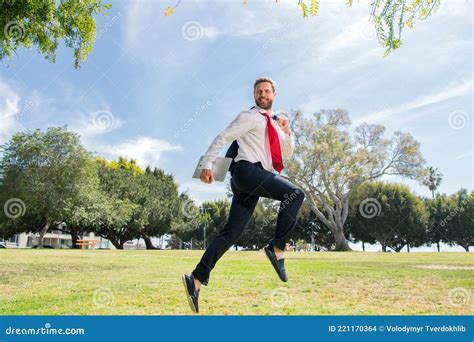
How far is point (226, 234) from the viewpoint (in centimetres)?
418

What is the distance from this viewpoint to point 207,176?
4.00 meters

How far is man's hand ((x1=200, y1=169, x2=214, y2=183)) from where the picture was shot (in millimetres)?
3998

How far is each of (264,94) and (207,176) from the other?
3.73 feet

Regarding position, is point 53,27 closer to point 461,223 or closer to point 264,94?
point 264,94

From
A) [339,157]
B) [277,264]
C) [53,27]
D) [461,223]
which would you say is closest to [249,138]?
[277,264]

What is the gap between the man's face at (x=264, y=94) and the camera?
449cm

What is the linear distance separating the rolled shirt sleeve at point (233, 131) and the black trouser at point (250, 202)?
0.25 metres

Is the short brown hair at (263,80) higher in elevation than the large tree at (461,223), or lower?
lower

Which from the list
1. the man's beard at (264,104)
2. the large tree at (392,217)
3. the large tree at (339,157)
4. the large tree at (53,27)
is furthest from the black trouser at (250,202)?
the large tree at (392,217)

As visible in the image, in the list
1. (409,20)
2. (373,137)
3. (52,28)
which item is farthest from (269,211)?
(409,20)

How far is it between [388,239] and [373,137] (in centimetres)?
2004

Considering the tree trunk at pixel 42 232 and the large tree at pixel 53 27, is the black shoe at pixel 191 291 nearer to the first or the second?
the large tree at pixel 53 27

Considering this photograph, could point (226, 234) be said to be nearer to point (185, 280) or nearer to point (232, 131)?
point (185, 280)

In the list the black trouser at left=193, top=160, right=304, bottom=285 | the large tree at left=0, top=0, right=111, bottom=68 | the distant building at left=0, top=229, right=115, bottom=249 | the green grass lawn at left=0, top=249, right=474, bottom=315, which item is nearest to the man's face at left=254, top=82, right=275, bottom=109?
the black trouser at left=193, top=160, right=304, bottom=285
